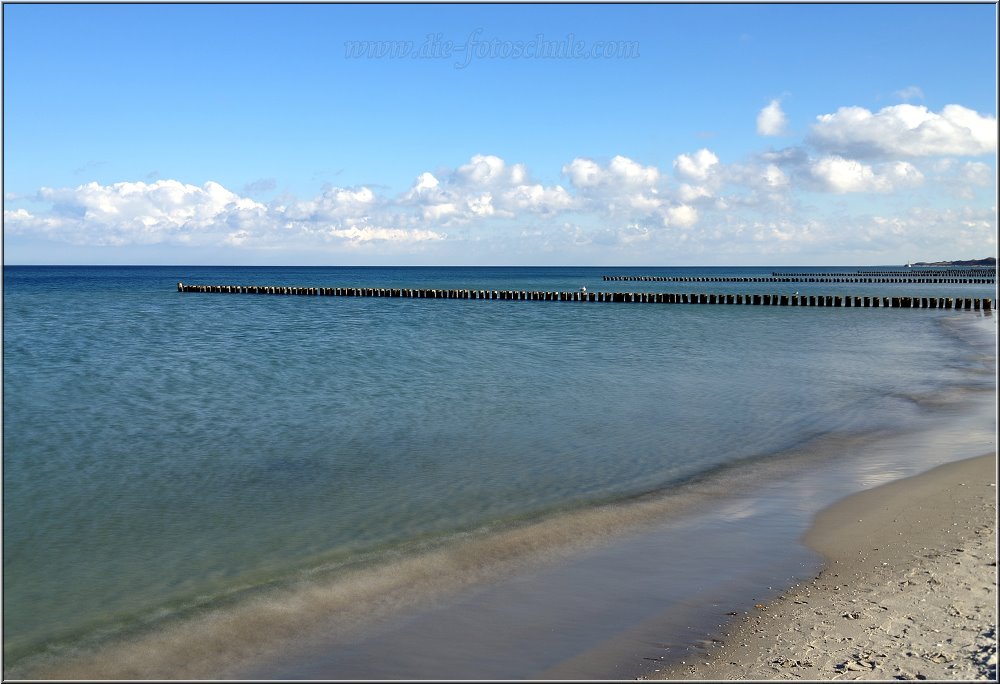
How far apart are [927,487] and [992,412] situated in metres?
7.98

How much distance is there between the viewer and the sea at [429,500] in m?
7.18

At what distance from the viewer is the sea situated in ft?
23.6

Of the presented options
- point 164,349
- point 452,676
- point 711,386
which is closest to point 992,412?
point 711,386

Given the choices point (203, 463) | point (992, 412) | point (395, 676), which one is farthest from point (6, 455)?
point (992, 412)

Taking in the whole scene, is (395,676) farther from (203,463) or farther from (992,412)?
(992,412)

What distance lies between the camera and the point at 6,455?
49.0 feet

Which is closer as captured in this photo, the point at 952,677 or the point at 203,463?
the point at 952,677

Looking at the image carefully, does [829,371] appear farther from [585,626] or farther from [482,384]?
[585,626]

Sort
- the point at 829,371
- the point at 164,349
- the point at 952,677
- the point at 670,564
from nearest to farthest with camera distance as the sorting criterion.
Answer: the point at 952,677
the point at 670,564
the point at 829,371
the point at 164,349

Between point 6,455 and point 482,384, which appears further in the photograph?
point 482,384

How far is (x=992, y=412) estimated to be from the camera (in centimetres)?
1728

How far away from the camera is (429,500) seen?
11.7 m

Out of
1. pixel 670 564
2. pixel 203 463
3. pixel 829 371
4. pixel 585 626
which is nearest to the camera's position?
pixel 585 626

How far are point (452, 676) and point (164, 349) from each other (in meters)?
31.5
